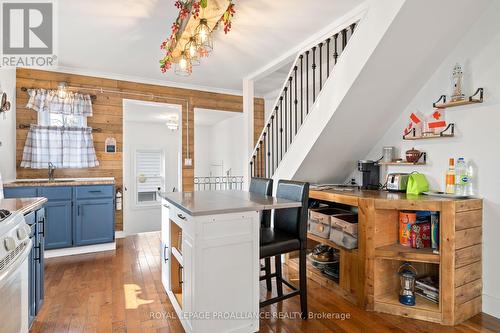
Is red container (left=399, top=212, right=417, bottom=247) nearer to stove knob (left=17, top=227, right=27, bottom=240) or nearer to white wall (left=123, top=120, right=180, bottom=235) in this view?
stove knob (left=17, top=227, right=27, bottom=240)

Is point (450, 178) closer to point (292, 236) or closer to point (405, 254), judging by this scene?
point (405, 254)

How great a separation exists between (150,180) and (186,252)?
21.2 feet

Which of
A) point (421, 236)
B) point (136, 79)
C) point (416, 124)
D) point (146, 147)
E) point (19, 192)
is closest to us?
point (421, 236)

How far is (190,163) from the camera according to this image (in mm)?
4953

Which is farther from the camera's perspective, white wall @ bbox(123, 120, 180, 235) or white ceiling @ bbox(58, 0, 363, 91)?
white wall @ bbox(123, 120, 180, 235)

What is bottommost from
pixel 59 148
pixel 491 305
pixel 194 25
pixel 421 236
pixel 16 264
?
pixel 491 305

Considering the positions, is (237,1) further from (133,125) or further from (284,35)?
(133,125)

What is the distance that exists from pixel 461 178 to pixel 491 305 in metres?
0.98

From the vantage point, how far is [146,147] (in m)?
7.59

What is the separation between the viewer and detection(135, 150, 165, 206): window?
767 cm

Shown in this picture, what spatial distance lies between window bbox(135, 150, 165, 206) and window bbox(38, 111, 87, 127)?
345cm

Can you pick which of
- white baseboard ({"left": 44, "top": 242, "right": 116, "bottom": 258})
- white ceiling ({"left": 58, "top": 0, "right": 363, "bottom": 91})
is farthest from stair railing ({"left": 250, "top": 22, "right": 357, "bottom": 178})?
white baseboard ({"left": 44, "top": 242, "right": 116, "bottom": 258})

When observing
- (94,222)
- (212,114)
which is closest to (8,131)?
(94,222)

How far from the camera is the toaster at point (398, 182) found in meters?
2.61
